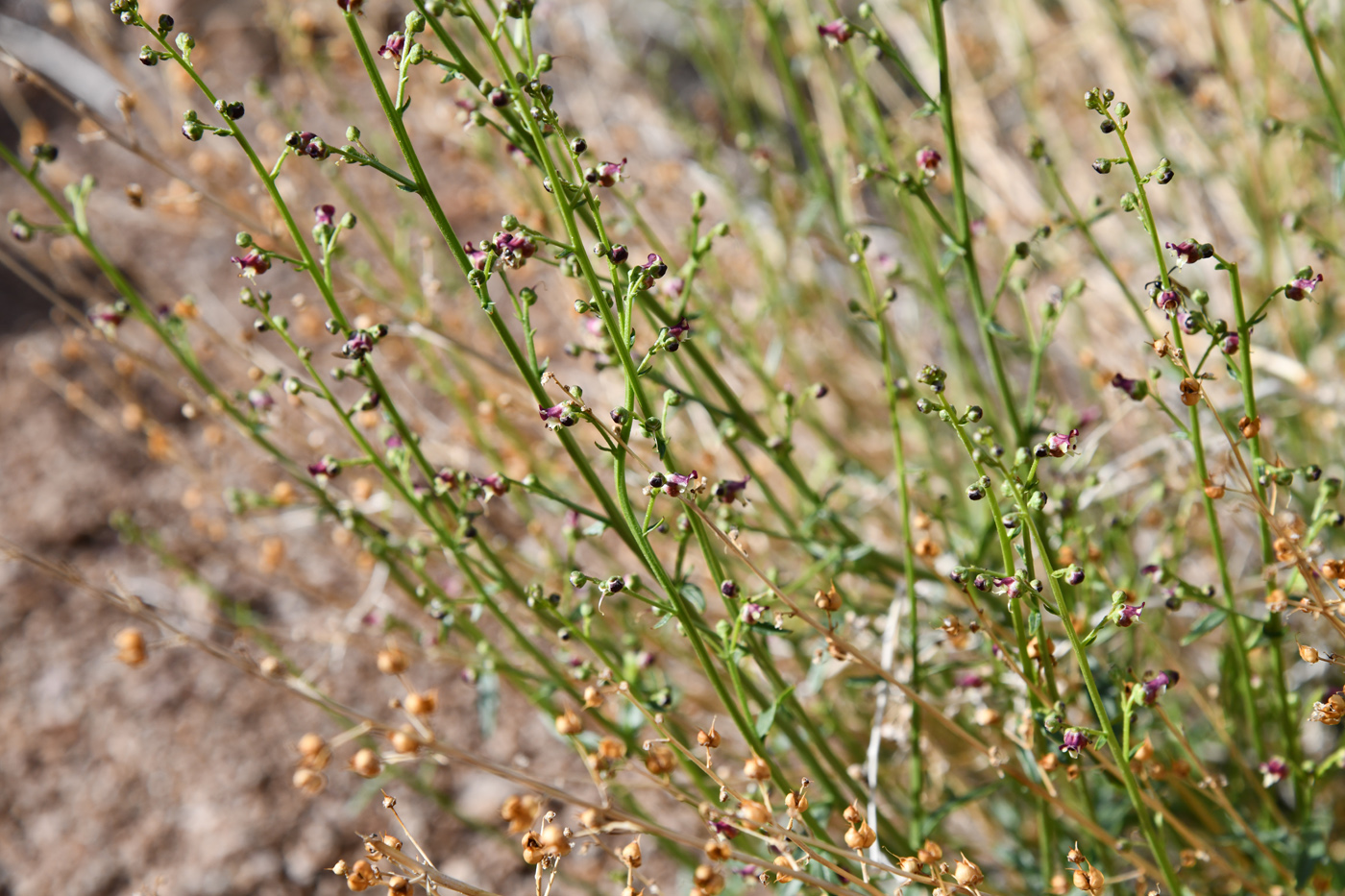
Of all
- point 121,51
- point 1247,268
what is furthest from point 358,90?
point 1247,268

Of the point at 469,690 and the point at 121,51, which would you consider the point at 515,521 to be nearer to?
the point at 469,690

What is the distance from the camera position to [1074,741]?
3.42 feet

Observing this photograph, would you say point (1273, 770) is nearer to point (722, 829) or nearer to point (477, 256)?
point (722, 829)

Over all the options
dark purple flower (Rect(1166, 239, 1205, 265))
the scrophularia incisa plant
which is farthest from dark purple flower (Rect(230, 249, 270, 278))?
dark purple flower (Rect(1166, 239, 1205, 265))

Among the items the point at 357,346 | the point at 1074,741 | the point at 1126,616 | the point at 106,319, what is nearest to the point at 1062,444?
the point at 1126,616

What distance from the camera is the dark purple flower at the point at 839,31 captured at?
1253 millimetres

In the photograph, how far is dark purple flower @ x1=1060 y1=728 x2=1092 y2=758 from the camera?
40.9 inches

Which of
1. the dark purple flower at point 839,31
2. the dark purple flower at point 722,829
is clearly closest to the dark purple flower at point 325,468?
the dark purple flower at point 722,829

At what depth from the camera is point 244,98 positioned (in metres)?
4.20

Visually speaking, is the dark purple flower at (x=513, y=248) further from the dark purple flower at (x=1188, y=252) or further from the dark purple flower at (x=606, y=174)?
the dark purple flower at (x=1188, y=252)

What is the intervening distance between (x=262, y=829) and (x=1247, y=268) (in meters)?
3.07

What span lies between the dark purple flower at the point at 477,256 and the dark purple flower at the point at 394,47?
18cm

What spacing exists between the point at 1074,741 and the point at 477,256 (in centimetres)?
78

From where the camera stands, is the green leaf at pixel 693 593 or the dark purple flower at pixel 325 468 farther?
the dark purple flower at pixel 325 468
